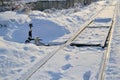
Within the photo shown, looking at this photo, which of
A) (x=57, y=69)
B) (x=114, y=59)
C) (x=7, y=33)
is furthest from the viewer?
(x=7, y=33)

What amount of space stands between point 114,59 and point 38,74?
274 cm

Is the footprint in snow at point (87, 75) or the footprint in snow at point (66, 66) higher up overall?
the footprint in snow at point (87, 75)

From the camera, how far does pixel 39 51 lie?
11430mm

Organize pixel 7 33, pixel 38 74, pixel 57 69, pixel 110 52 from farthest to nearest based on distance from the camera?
pixel 7 33, pixel 110 52, pixel 57 69, pixel 38 74

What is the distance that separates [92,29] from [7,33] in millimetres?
4376

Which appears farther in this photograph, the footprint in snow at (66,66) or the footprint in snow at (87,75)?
the footprint in snow at (66,66)

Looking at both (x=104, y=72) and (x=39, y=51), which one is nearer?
(x=104, y=72)

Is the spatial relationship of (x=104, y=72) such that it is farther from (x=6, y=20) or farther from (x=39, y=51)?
(x=6, y=20)

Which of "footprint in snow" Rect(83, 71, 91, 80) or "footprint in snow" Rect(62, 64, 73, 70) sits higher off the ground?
"footprint in snow" Rect(83, 71, 91, 80)

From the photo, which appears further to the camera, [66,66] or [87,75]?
[66,66]

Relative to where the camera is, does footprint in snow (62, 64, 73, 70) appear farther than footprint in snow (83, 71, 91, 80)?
Yes

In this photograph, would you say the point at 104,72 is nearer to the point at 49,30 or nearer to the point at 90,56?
the point at 90,56

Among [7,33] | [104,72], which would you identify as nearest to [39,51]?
[104,72]

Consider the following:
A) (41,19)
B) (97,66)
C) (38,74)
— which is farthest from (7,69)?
(41,19)
